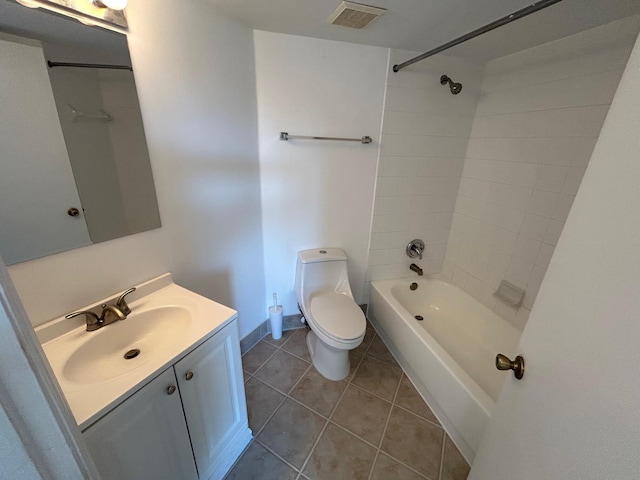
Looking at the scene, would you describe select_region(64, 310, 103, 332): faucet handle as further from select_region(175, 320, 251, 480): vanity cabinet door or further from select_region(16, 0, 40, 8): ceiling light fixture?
select_region(16, 0, 40, 8): ceiling light fixture

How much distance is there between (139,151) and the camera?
1132 millimetres

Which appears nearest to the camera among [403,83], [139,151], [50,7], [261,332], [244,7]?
[50,7]

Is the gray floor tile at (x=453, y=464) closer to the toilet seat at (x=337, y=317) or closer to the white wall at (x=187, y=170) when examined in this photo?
the toilet seat at (x=337, y=317)

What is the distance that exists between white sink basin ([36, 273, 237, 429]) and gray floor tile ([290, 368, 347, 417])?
0.90 metres

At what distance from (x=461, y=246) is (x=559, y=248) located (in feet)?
5.51

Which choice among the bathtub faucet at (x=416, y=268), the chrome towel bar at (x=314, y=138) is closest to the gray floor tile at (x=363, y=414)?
the bathtub faucet at (x=416, y=268)

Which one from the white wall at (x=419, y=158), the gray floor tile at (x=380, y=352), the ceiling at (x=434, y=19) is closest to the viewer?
the ceiling at (x=434, y=19)

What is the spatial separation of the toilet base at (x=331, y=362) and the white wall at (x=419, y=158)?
77 cm

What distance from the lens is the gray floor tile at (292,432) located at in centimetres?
134

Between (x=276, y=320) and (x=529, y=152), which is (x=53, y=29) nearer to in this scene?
(x=276, y=320)

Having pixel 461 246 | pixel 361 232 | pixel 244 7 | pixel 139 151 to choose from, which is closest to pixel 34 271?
pixel 139 151

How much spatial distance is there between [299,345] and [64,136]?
183 centimetres

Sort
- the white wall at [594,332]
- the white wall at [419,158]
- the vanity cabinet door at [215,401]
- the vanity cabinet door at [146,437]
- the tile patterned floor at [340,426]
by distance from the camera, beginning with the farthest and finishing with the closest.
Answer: the white wall at [419,158] → the tile patterned floor at [340,426] → the vanity cabinet door at [215,401] → the vanity cabinet door at [146,437] → the white wall at [594,332]

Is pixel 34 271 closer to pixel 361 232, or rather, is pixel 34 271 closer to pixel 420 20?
pixel 361 232
